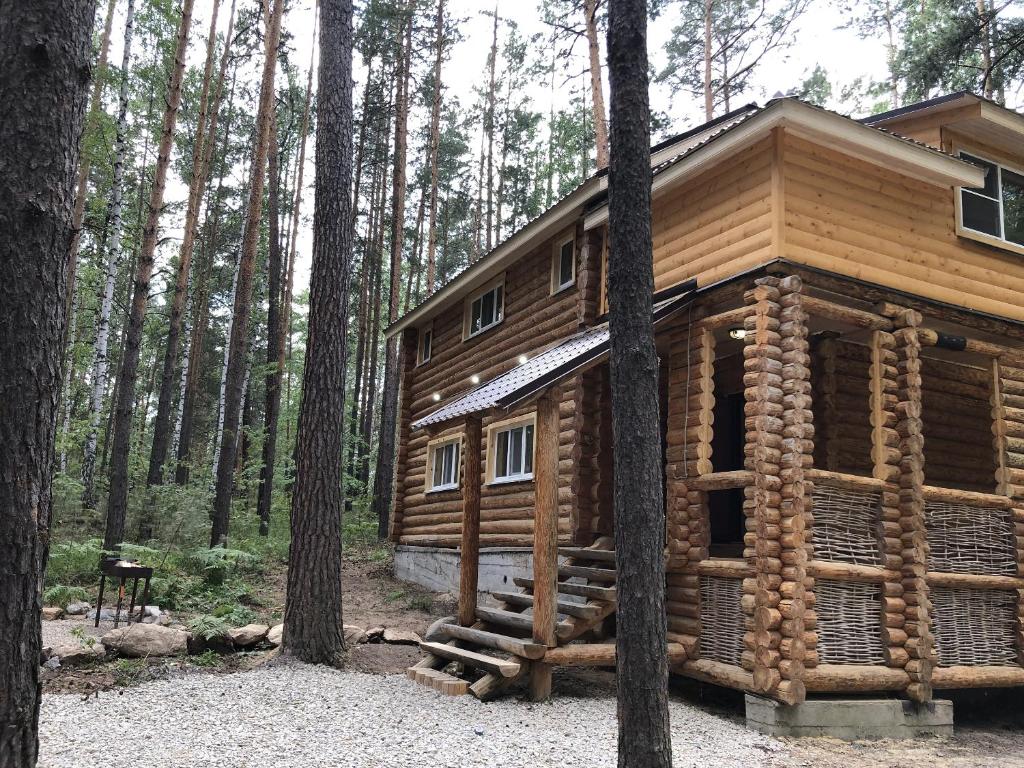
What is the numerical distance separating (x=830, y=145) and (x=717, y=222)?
149 centimetres

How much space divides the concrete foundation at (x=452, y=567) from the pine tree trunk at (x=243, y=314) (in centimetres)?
382

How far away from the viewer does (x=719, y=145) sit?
8.35 metres

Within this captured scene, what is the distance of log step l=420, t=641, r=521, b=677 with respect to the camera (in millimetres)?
7458

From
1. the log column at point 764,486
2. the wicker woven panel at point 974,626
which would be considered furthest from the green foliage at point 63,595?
the wicker woven panel at point 974,626

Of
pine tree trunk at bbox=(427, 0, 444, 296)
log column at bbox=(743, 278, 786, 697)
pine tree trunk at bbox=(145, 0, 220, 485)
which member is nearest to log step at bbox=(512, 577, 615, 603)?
log column at bbox=(743, 278, 786, 697)

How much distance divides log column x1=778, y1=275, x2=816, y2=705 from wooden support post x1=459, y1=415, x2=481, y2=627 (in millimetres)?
3511

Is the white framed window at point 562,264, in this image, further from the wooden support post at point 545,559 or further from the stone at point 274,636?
the stone at point 274,636

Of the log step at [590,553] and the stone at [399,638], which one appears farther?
the stone at [399,638]

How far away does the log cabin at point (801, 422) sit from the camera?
25.0 feet

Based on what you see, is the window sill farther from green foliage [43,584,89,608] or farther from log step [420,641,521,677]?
green foliage [43,584,89,608]

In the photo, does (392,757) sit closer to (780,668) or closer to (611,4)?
(780,668)

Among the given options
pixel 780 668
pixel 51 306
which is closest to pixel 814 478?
pixel 780 668

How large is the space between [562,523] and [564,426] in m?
1.44

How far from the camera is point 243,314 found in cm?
1562
